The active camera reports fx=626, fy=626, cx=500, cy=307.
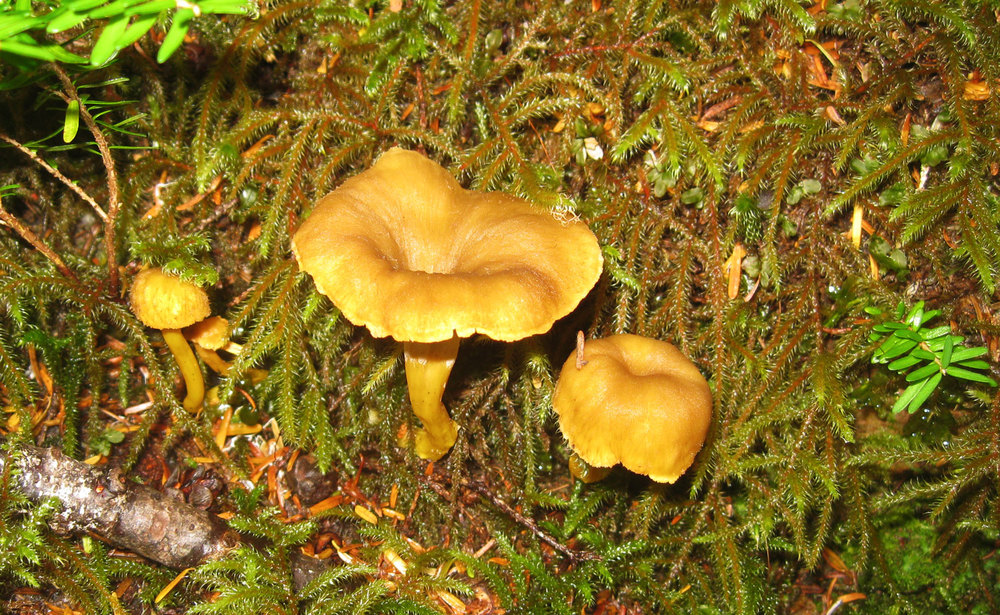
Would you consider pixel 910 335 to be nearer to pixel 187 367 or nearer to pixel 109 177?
pixel 187 367

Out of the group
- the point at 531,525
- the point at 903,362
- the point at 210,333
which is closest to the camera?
the point at 903,362

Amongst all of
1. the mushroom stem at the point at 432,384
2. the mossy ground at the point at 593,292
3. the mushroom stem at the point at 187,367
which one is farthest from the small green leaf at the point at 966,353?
the mushroom stem at the point at 187,367

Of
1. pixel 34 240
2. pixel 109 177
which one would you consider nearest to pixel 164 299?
pixel 109 177

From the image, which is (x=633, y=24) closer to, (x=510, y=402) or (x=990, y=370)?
(x=510, y=402)

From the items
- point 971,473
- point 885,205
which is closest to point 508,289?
point 885,205

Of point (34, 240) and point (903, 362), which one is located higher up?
point (903, 362)

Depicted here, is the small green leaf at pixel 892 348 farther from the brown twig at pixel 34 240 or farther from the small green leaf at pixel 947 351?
the brown twig at pixel 34 240

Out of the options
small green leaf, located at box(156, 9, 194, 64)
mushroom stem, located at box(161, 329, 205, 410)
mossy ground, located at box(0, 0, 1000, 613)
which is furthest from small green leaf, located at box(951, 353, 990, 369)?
mushroom stem, located at box(161, 329, 205, 410)

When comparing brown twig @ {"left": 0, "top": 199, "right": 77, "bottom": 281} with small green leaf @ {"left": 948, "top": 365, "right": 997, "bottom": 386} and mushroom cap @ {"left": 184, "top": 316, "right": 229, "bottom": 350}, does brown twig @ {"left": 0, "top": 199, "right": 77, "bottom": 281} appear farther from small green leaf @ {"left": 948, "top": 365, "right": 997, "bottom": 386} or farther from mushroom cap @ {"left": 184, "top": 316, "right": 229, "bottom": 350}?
small green leaf @ {"left": 948, "top": 365, "right": 997, "bottom": 386}
